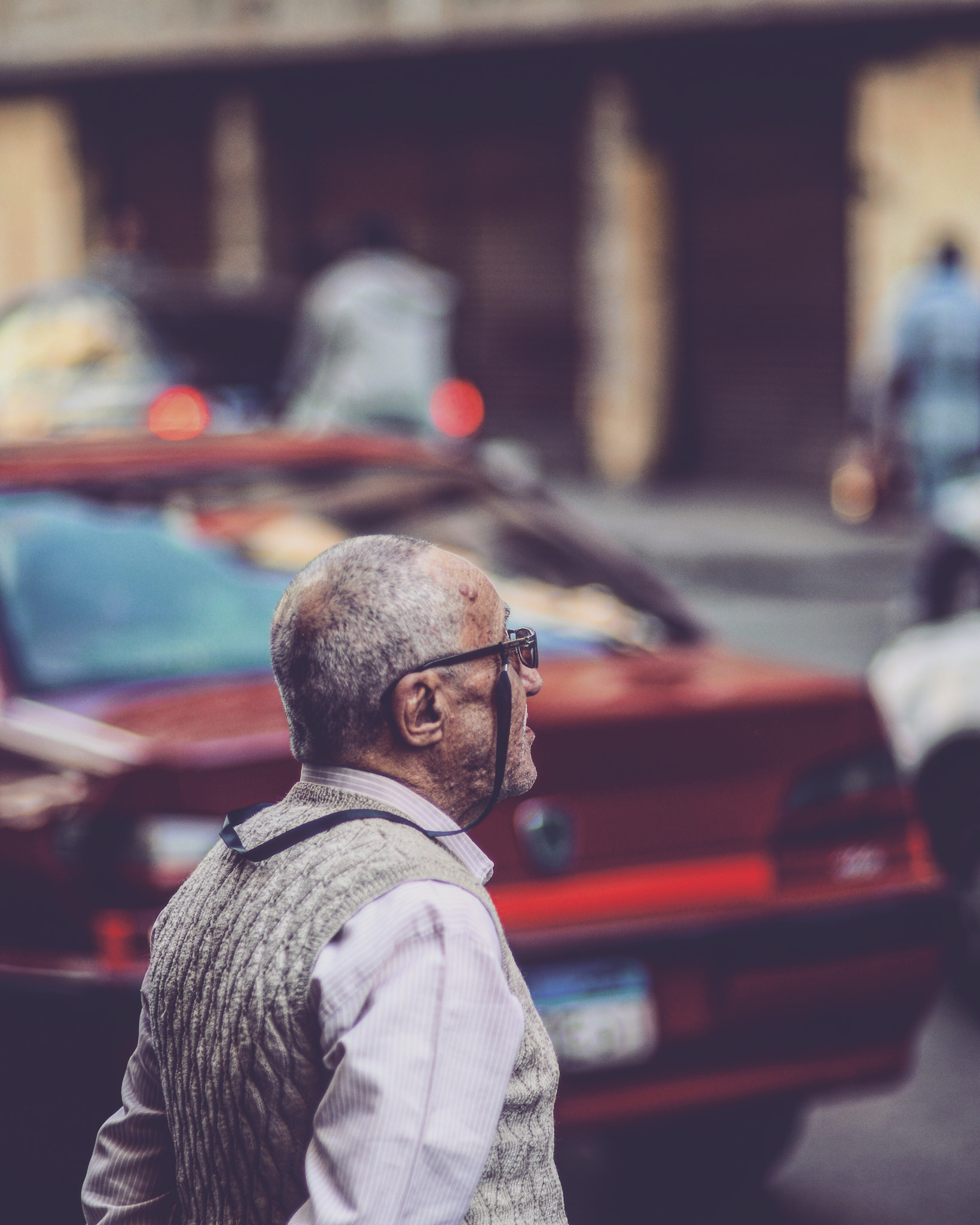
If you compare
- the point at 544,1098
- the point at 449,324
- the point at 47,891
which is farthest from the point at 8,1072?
the point at 449,324

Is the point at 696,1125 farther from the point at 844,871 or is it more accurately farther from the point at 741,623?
the point at 741,623

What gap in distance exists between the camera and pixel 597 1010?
3398mm

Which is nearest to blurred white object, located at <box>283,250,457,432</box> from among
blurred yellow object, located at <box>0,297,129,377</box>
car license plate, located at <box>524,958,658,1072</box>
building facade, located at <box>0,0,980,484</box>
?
blurred yellow object, located at <box>0,297,129,377</box>

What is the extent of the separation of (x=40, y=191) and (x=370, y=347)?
13.1 meters

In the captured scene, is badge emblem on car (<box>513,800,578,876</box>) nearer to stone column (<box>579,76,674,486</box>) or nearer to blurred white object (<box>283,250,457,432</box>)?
blurred white object (<box>283,250,457,432</box>)

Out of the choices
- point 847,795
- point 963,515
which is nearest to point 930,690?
point 847,795

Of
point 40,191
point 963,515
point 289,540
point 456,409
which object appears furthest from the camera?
point 40,191

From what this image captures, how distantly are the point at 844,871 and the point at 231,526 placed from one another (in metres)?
1.57

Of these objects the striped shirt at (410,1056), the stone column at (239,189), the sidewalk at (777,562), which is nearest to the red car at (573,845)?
the striped shirt at (410,1056)

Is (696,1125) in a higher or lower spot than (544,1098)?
lower

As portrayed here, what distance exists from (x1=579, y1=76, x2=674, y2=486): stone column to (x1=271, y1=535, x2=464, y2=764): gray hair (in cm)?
1605

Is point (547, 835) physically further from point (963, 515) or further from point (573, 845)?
point (963, 515)

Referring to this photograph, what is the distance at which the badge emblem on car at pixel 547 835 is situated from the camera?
341cm

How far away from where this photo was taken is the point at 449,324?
61.5 feet
